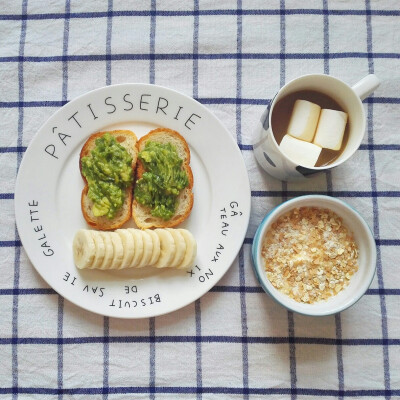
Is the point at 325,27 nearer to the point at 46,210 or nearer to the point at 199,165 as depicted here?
the point at 199,165

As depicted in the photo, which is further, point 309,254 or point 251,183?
point 251,183

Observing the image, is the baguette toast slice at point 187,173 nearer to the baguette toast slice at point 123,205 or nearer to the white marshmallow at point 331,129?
the baguette toast slice at point 123,205

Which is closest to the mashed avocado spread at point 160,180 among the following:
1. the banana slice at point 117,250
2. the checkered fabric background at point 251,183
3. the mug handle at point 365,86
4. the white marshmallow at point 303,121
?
the banana slice at point 117,250

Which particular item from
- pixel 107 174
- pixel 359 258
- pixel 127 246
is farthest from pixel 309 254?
pixel 107 174

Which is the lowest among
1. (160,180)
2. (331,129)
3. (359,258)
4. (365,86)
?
(359,258)

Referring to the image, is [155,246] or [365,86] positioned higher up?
[365,86]

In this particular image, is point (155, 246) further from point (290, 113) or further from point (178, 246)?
point (290, 113)

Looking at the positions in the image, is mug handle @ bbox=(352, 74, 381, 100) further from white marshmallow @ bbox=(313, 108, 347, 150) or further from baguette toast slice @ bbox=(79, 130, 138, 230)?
baguette toast slice @ bbox=(79, 130, 138, 230)
